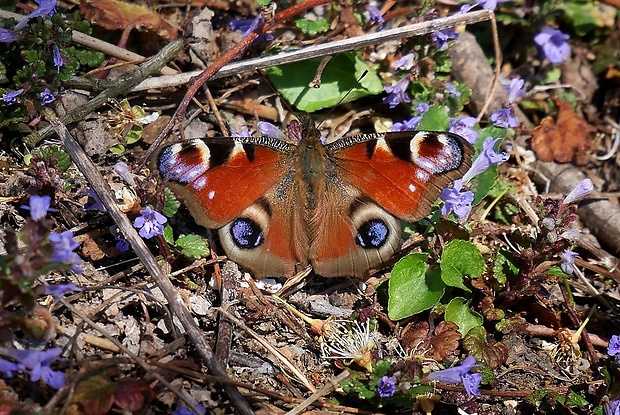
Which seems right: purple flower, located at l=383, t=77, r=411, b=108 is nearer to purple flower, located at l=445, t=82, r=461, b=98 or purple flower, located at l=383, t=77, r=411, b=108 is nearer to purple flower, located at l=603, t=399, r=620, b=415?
purple flower, located at l=445, t=82, r=461, b=98

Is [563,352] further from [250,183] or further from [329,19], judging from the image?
[329,19]

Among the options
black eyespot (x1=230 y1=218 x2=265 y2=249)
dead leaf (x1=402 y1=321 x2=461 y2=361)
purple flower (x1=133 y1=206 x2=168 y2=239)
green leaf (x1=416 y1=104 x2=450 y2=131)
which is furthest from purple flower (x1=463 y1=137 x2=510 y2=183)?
purple flower (x1=133 y1=206 x2=168 y2=239)

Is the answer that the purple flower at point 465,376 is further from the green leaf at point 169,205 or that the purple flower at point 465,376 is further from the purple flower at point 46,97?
the purple flower at point 46,97

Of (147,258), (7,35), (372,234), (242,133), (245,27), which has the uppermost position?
(7,35)

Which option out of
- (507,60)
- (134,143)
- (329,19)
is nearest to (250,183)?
(134,143)

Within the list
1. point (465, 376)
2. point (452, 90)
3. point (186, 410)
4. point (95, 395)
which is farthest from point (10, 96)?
point (465, 376)

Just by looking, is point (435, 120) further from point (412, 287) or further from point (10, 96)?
point (10, 96)

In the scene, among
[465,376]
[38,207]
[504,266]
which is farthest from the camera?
[504,266]
